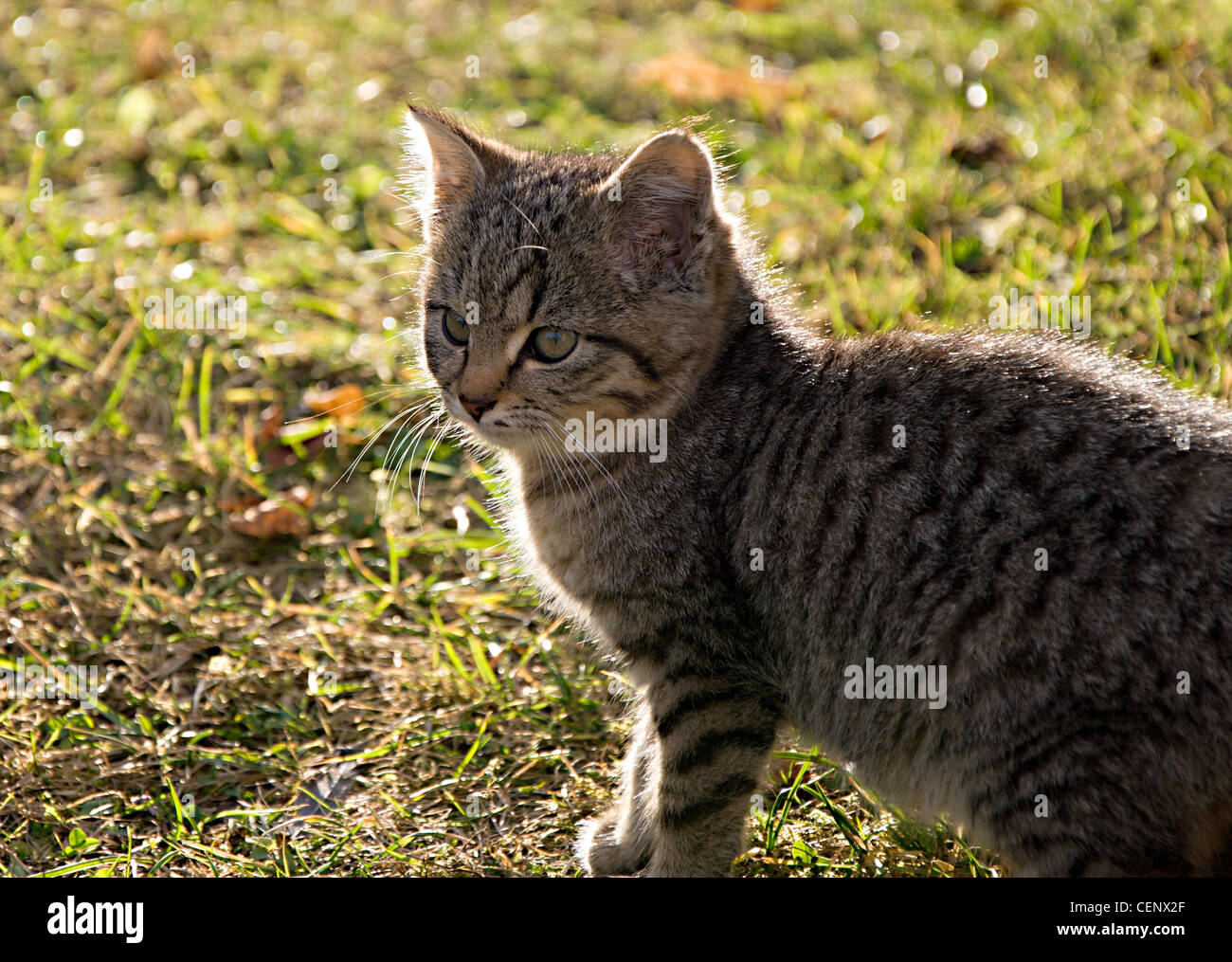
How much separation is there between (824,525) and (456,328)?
1234 mm

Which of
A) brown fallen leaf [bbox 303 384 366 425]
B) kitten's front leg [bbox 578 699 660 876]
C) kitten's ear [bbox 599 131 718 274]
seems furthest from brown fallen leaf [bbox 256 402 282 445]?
kitten's front leg [bbox 578 699 660 876]

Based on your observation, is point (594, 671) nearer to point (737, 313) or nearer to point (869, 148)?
point (737, 313)


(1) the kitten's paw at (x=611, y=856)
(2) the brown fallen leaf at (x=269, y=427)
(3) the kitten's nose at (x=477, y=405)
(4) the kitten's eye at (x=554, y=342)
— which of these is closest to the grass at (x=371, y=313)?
(2) the brown fallen leaf at (x=269, y=427)

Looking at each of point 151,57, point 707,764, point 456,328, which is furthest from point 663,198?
point 151,57

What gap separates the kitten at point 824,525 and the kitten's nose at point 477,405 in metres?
0.01

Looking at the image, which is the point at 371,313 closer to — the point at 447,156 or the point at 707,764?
the point at 447,156

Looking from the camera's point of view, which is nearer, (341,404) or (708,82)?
(341,404)

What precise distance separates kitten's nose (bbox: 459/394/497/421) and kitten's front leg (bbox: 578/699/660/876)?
3.08 feet

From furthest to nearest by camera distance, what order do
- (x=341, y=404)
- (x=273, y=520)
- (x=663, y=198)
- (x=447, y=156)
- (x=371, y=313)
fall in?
1. (x=371, y=313)
2. (x=341, y=404)
3. (x=273, y=520)
4. (x=447, y=156)
5. (x=663, y=198)

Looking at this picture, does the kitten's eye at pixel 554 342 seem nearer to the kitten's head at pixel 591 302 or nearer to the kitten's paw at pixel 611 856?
the kitten's head at pixel 591 302

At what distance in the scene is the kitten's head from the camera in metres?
3.48

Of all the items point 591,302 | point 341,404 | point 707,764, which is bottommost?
point 707,764

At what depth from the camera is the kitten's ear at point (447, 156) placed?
3779mm

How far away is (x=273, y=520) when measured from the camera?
15.0 feet
